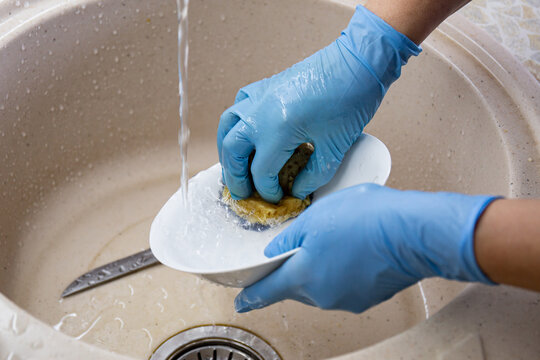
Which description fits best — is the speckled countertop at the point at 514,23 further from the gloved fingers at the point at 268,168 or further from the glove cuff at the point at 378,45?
the gloved fingers at the point at 268,168

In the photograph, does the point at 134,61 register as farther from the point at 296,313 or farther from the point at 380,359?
the point at 380,359

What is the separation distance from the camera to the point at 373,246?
604mm

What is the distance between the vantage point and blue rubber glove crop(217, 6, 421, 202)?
79cm

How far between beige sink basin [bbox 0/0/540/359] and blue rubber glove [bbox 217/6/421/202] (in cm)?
23

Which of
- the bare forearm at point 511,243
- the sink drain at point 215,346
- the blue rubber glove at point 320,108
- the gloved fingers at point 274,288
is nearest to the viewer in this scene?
the bare forearm at point 511,243

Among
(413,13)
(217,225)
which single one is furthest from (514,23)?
(217,225)

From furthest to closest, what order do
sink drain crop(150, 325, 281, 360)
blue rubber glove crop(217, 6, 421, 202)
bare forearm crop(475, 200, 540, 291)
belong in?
sink drain crop(150, 325, 281, 360), blue rubber glove crop(217, 6, 421, 202), bare forearm crop(475, 200, 540, 291)

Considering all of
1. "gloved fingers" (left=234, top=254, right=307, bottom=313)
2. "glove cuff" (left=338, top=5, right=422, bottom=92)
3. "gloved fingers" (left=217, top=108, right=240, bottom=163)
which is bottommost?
"gloved fingers" (left=234, top=254, right=307, bottom=313)

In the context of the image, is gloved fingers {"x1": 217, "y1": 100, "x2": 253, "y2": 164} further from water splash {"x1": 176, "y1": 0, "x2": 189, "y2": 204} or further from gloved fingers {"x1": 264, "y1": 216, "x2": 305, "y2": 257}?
gloved fingers {"x1": 264, "y1": 216, "x2": 305, "y2": 257}

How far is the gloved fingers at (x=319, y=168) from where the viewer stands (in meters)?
0.80

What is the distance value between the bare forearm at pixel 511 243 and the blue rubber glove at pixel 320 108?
1.01 ft

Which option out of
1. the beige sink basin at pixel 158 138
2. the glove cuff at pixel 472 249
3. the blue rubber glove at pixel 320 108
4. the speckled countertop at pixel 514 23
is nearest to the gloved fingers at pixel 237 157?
the blue rubber glove at pixel 320 108

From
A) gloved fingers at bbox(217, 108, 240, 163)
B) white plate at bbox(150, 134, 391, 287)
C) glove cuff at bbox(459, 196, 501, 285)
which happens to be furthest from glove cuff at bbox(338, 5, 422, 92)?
glove cuff at bbox(459, 196, 501, 285)

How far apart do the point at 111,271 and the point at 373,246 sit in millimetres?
612
